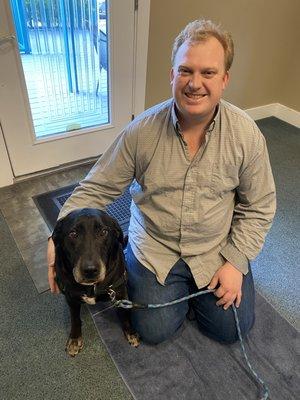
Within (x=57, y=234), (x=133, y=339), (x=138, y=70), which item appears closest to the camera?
(x=57, y=234)

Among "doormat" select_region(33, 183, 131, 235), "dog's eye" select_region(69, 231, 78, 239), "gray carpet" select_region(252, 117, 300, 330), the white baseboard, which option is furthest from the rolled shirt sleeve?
the white baseboard

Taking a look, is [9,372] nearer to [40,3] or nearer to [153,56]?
[40,3]

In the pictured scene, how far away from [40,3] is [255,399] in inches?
83.9

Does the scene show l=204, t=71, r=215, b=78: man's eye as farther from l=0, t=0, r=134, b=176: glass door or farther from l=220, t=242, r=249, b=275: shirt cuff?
l=0, t=0, r=134, b=176: glass door

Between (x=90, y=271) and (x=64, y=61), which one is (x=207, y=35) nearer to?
(x=90, y=271)

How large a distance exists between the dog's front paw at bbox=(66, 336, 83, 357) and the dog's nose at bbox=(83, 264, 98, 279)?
0.44 m

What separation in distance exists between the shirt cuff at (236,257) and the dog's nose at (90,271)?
513mm

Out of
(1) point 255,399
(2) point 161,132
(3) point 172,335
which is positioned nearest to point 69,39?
(2) point 161,132

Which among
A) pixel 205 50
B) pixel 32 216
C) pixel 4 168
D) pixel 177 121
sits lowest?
pixel 32 216

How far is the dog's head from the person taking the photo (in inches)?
40.6

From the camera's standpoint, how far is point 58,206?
2023mm

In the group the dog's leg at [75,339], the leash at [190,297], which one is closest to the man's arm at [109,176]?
the leash at [190,297]

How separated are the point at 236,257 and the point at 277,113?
2486 millimetres

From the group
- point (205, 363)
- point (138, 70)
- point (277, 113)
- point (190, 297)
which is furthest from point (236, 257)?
point (277, 113)
